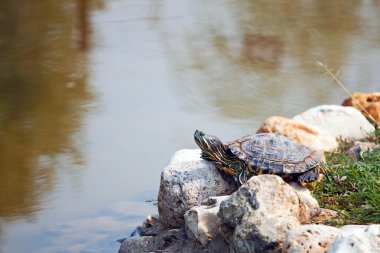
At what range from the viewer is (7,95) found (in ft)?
28.3

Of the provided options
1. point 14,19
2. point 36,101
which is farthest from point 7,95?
point 14,19

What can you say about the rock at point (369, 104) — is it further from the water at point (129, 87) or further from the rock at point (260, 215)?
the rock at point (260, 215)

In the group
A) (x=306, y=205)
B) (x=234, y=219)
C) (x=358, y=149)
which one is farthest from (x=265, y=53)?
(x=234, y=219)

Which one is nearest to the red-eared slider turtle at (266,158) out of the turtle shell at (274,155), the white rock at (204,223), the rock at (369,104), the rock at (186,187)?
the turtle shell at (274,155)

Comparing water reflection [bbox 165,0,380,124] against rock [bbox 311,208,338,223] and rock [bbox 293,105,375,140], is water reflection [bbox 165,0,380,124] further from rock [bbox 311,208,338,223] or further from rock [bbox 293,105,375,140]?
rock [bbox 311,208,338,223]

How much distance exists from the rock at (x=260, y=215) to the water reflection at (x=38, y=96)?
2.40m

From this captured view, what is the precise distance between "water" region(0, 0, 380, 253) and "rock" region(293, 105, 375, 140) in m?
0.88

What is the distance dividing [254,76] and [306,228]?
18.7 ft

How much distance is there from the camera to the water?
646 cm

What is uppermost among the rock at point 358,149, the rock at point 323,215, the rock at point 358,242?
the rock at point 358,242

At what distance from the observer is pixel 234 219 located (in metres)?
4.32

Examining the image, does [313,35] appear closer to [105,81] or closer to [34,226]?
[105,81]

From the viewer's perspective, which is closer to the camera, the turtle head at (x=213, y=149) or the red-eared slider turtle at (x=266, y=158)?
the red-eared slider turtle at (x=266, y=158)

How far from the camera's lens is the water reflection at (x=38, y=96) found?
690cm
